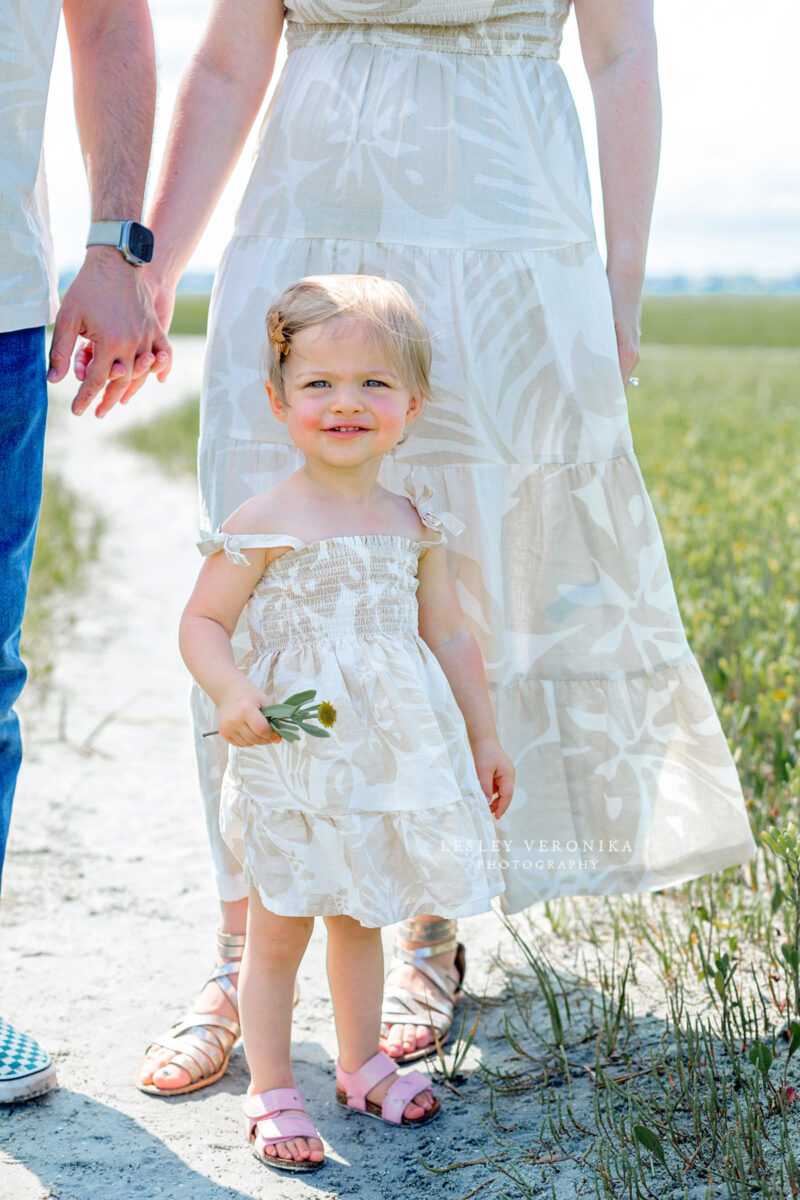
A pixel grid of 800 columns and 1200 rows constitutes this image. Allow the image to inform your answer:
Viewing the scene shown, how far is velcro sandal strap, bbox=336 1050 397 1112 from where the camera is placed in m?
2.28

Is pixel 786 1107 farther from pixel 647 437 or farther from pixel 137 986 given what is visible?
pixel 647 437

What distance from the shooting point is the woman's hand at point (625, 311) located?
94.8 inches

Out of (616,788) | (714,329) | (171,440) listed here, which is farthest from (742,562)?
(714,329)

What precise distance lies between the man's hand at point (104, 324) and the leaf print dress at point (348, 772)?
1.42ft

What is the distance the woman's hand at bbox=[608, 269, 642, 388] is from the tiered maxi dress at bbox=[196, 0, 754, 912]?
5cm

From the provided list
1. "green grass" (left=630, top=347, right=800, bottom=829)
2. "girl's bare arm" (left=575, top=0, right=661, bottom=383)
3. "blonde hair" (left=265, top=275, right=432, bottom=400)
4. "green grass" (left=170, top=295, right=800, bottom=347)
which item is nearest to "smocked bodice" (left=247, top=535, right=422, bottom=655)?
"blonde hair" (left=265, top=275, right=432, bottom=400)

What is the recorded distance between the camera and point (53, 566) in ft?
22.4

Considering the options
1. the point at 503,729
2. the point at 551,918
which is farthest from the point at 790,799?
the point at 503,729

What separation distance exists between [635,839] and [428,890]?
65cm

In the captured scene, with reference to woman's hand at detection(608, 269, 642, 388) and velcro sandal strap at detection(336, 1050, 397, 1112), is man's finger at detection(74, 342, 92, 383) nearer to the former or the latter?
woman's hand at detection(608, 269, 642, 388)

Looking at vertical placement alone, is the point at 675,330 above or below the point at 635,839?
above

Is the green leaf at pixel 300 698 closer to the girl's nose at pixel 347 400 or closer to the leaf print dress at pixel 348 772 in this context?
the leaf print dress at pixel 348 772

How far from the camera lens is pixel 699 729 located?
2.50 meters

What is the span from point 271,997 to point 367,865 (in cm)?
33
